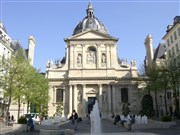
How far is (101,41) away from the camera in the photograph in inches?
2096

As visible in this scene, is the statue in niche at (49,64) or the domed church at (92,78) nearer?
the domed church at (92,78)

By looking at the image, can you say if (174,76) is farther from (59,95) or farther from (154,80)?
(59,95)

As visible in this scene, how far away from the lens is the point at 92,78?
50.2 m

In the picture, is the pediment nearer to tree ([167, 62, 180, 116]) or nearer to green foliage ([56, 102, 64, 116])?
green foliage ([56, 102, 64, 116])

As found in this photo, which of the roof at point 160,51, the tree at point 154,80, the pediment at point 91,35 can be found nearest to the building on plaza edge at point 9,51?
the pediment at point 91,35

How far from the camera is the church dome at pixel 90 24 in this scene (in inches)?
2406

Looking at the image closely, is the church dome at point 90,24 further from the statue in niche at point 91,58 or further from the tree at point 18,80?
the tree at point 18,80

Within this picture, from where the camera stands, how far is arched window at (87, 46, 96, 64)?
2065 inches

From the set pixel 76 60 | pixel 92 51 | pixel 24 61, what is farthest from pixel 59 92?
pixel 24 61

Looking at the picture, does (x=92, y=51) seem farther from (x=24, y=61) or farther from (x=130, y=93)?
(x=24, y=61)

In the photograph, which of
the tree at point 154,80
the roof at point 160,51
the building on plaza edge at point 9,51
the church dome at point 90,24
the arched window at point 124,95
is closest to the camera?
the tree at point 154,80

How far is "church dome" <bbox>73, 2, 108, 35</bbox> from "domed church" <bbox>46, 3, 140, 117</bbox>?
805 centimetres

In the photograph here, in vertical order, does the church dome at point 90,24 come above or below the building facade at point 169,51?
above

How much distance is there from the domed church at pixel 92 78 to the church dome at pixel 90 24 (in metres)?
8.05
